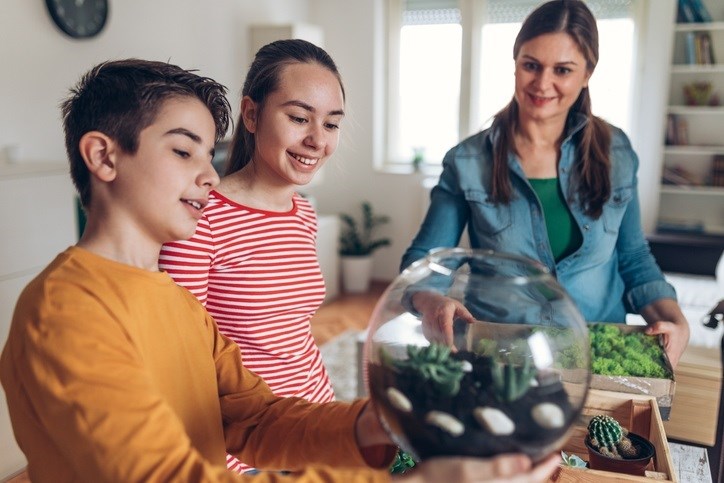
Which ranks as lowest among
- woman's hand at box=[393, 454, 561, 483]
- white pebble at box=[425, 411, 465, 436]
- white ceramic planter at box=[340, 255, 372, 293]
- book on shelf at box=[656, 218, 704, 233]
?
white ceramic planter at box=[340, 255, 372, 293]

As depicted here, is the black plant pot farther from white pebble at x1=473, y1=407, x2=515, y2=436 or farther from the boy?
white pebble at x1=473, y1=407, x2=515, y2=436

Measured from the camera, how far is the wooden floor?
14.1 ft

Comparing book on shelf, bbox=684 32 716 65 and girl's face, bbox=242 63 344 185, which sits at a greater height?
book on shelf, bbox=684 32 716 65

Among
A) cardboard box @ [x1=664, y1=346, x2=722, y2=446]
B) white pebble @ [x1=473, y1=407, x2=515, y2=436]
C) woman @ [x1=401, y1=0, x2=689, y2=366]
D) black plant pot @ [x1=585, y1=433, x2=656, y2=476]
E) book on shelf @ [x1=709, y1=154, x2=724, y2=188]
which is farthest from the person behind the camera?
book on shelf @ [x1=709, y1=154, x2=724, y2=188]

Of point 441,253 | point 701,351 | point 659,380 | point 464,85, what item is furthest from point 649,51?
point 441,253

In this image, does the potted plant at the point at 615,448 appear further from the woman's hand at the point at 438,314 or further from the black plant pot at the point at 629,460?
the woman's hand at the point at 438,314

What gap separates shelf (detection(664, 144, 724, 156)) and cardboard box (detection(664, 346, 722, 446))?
10.1 feet

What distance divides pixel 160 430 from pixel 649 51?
469 cm

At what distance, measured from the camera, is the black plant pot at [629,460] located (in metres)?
1.03

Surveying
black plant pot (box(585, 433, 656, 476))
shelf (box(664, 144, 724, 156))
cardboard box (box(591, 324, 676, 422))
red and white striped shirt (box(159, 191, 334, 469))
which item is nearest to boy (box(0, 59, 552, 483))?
red and white striped shirt (box(159, 191, 334, 469))

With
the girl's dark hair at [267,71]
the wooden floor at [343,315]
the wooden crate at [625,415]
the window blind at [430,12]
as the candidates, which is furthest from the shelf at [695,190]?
the girl's dark hair at [267,71]

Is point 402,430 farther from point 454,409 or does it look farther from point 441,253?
point 441,253

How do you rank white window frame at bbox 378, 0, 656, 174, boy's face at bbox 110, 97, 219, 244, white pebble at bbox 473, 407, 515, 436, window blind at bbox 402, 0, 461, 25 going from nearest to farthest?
white pebble at bbox 473, 407, 515, 436
boy's face at bbox 110, 97, 219, 244
white window frame at bbox 378, 0, 656, 174
window blind at bbox 402, 0, 461, 25

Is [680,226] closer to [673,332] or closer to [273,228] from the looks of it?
[673,332]
